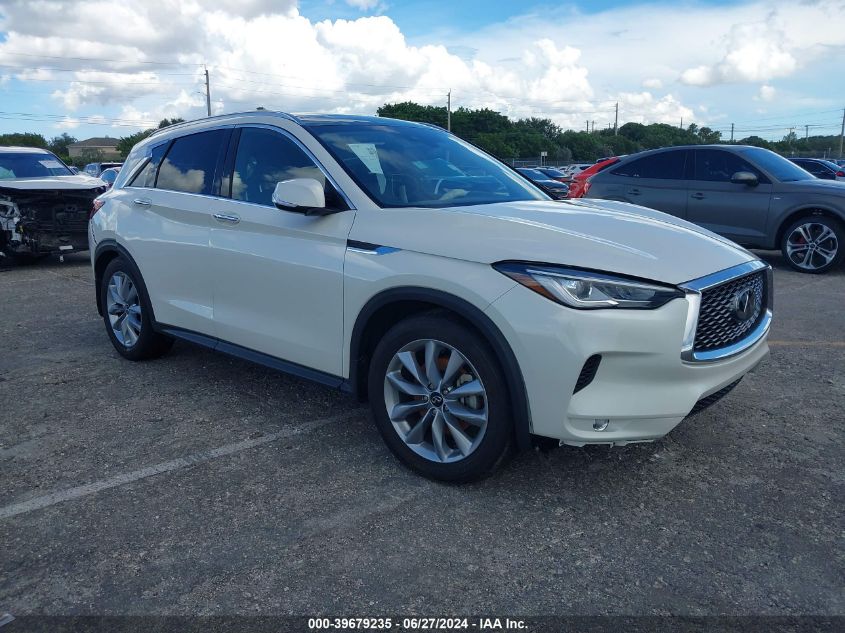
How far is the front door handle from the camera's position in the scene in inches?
168

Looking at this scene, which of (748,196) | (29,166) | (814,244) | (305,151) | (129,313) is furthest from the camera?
(29,166)

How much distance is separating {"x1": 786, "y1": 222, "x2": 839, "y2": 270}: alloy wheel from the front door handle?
7.61 m

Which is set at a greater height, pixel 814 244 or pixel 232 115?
pixel 232 115

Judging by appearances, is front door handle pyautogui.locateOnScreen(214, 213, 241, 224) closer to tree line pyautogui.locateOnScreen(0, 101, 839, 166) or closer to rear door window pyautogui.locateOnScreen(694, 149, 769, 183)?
rear door window pyautogui.locateOnScreen(694, 149, 769, 183)

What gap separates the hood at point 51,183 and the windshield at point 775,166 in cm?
921

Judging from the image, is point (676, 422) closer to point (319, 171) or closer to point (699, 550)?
point (699, 550)

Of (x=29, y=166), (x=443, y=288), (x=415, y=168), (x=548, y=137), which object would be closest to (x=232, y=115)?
(x=415, y=168)

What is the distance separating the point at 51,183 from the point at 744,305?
1001 cm

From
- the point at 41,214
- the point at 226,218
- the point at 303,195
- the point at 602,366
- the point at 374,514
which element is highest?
the point at 303,195

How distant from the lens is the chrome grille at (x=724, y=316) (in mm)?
3115

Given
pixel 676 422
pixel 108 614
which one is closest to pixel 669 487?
pixel 676 422

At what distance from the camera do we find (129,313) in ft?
17.8

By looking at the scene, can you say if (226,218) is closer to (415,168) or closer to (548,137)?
(415,168)

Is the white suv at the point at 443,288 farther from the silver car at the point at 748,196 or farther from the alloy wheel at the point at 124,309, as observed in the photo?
the silver car at the point at 748,196
